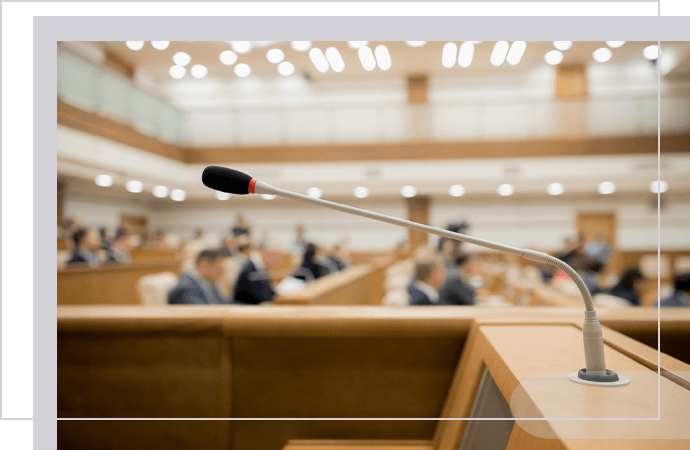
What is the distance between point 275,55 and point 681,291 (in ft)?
10.1

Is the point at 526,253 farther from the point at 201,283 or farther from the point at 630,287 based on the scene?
the point at 630,287

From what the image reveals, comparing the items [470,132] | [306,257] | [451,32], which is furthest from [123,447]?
[470,132]

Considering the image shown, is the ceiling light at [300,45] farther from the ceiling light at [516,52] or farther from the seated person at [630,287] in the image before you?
the seated person at [630,287]

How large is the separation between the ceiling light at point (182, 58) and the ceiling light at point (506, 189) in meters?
10.3

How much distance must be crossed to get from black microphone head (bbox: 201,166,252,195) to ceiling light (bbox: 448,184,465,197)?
9.81m

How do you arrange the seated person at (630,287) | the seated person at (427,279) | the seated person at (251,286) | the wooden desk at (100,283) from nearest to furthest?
1. the seated person at (427,279)
2. the seated person at (630,287)
3. the wooden desk at (100,283)
4. the seated person at (251,286)

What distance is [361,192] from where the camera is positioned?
324 inches

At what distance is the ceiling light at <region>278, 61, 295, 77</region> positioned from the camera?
143cm

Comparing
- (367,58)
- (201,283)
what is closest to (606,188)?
(201,283)

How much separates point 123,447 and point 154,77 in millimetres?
1391

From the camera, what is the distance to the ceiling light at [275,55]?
1334mm

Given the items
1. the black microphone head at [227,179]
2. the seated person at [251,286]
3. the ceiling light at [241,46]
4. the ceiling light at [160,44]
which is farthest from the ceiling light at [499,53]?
the seated person at [251,286]

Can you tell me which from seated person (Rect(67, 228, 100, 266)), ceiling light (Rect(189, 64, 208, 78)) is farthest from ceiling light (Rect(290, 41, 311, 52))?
seated person (Rect(67, 228, 100, 266))

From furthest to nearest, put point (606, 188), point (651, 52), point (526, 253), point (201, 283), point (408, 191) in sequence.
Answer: point (606, 188), point (408, 191), point (201, 283), point (651, 52), point (526, 253)
